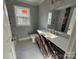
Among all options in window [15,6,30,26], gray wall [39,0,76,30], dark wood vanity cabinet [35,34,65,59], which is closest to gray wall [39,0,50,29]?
gray wall [39,0,76,30]

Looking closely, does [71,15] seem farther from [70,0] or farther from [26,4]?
[26,4]

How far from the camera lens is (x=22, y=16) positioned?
5.87 metres

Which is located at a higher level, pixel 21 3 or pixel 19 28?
pixel 21 3

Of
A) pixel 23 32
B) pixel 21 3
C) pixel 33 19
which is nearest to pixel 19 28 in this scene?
pixel 23 32

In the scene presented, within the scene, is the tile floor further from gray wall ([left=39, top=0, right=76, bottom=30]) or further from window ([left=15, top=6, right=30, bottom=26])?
window ([left=15, top=6, right=30, bottom=26])

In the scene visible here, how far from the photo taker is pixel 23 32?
19.6 ft

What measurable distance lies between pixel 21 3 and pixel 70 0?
180 inches

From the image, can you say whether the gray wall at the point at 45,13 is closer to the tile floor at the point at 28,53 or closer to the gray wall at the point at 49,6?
the gray wall at the point at 49,6

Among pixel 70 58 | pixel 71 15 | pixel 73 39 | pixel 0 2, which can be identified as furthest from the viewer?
pixel 71 15

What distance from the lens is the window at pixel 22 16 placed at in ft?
18.5

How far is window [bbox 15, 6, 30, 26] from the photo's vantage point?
A: 5645mm

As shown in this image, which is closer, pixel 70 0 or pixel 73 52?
pixel 73 52

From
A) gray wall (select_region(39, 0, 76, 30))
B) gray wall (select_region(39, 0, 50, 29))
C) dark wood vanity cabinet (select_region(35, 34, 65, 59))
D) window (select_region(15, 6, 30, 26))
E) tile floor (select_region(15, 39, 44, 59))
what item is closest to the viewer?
dark wood vanity cabinet (select_region(35, 34, 65, 59))

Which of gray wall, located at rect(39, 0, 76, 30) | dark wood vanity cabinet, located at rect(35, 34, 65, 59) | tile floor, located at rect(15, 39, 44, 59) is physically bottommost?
tile floor, located at rect(15, 39, 44, 59)
